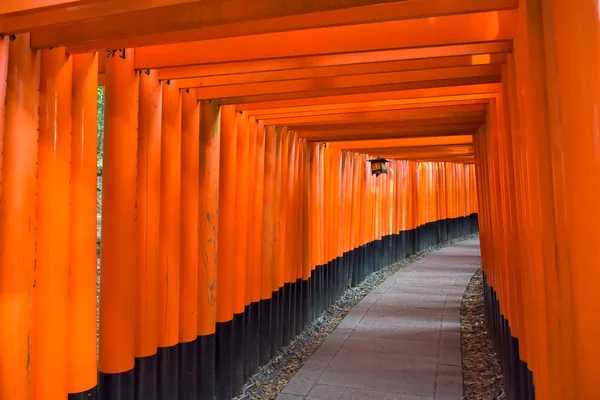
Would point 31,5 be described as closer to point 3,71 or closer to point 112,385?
point 3,71

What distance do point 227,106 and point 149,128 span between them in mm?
1317

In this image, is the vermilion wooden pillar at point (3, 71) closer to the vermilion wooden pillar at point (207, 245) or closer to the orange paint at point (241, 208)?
the vermilion wooden pillar at point (207, 245)

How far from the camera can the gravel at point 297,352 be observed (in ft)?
15.8

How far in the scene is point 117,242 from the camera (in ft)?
9.77

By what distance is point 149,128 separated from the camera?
327 centimetres

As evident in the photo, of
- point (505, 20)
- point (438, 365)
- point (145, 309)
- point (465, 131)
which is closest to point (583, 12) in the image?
point (505, 20)

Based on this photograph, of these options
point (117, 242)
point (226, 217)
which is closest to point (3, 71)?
point (117, 242)

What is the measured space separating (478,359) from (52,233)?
16.2 ft

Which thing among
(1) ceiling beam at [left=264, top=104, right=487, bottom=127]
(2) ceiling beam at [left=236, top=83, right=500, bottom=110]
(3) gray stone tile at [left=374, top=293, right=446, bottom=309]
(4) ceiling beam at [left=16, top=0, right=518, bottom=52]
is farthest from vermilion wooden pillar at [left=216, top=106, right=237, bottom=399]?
(3) gray stone tile at [left=374, top=293, right=446, bottom=309]

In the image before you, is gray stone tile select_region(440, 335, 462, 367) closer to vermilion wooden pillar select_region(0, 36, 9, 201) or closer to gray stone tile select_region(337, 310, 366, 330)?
gray stone tile select_region(337, 310, 366, 330)

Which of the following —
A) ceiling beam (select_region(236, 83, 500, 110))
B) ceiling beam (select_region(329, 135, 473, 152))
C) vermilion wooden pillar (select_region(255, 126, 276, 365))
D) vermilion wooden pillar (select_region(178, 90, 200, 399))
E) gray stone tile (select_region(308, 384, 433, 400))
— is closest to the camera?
vermilion wooden pillar (select_region(178, 90, 200, 399))

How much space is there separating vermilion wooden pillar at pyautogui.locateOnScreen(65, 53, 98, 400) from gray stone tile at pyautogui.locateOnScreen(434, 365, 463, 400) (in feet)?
11.0

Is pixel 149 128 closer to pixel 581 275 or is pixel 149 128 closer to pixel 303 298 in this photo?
pixel 581 275

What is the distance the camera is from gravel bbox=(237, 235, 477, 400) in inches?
189
